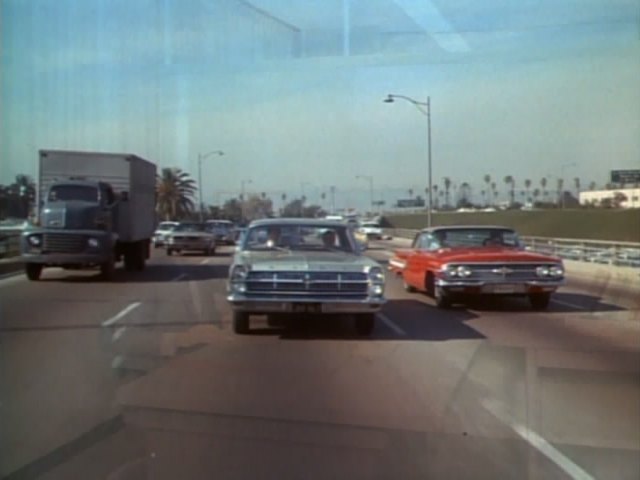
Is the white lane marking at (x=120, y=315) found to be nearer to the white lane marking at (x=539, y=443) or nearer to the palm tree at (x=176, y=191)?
the palm tree at (x=176, y=191)

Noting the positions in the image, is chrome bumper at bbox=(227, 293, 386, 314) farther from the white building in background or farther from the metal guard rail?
the metal guard rail

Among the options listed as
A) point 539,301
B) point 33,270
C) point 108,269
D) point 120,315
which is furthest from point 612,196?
point 33,270

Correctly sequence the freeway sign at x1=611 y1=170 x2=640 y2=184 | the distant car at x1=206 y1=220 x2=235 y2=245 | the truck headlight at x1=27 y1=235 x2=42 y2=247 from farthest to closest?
the truck headlight at x1=27 y1=235 x2=42 y2=247, the distant car at x1=206 y1=220 x2=235 y2=245, the freeway sign at x1=611 y1=170 x2=640 y2=184

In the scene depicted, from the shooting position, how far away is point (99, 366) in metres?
9.00

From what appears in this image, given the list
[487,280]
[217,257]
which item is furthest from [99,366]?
[217,257]

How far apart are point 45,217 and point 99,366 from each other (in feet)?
28.6

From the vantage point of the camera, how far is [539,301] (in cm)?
1439

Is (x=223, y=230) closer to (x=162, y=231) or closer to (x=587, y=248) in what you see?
(x=162, y=231)

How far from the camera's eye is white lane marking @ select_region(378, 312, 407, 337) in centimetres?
1154

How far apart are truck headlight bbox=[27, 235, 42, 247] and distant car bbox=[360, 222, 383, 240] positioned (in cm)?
595

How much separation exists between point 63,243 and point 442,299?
25.7 ft

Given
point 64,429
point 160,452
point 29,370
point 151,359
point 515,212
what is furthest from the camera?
point 515,212

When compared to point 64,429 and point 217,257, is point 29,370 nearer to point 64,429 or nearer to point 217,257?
point 64,429

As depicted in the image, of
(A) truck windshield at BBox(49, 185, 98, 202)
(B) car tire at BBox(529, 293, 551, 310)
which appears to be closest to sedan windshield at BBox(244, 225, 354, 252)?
(B) car tire at BBox(529, 293, 551, 310)
